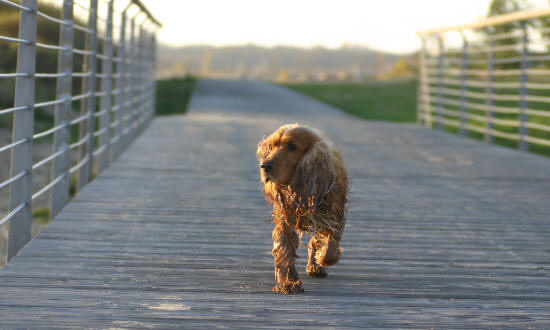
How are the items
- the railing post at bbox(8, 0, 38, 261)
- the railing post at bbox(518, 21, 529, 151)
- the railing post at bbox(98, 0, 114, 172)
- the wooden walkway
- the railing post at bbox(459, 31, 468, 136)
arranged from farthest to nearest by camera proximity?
the railing post at bbox(459, 31, 468, 136)
the railing post at bbox(518, 21, 529, 151)
the railing post at bbox(98, 0, 114, 172)
the railing post at bbox(8, 0, 38, 261)
the wooden walkway

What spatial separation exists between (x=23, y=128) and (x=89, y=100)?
2.10 meters

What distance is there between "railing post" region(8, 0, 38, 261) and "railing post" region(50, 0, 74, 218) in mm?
976

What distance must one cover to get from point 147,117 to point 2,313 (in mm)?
9087

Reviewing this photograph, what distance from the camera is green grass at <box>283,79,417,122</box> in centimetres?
1926

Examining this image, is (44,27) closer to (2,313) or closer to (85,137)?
(85,137)

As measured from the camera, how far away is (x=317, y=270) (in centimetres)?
370

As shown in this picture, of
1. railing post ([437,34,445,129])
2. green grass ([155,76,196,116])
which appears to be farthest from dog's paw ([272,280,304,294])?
green grass ([155,76,196,116])

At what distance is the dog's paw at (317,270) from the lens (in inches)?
145

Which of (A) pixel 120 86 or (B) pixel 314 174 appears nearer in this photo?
(B) pixel 314 174

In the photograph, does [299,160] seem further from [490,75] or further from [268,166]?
[490,75]

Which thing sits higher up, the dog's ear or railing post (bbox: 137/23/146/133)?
railing post (bbox: 137/23/146/133)

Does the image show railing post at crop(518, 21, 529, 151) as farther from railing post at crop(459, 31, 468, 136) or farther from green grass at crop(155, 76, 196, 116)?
green grass at crop(155, 76, 196, 116)

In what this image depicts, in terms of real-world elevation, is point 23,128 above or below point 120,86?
below

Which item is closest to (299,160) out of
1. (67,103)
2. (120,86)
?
(67,103)
